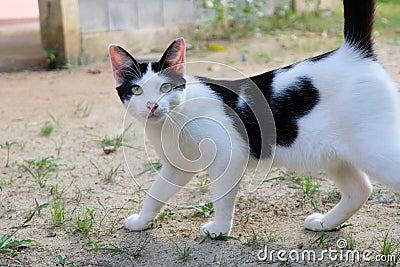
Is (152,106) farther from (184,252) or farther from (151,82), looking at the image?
(184,252)

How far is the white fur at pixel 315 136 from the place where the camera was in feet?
7.25

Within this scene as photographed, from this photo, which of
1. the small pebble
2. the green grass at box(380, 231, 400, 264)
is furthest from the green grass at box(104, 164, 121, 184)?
the green grass at box(380, 231, 400, 264)

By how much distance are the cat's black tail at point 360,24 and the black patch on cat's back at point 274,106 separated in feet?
0.81

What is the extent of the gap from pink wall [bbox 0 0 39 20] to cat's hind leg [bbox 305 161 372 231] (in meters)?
7.28

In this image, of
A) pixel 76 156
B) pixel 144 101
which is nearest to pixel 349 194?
pixel 144 101

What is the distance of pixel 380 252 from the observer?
238 centimetres

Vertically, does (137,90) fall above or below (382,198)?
above

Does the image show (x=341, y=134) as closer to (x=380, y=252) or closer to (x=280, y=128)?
(x=280, y=128)

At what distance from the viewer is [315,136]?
2309 mm

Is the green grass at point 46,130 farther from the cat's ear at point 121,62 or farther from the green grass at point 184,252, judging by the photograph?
the green grass at point 184,252

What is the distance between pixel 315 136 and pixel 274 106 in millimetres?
215

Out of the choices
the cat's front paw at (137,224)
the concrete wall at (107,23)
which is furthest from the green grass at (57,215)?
the concrete wall at (107,23)

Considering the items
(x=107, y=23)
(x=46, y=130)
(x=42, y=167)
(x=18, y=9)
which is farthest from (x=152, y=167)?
(x=18, y=9)

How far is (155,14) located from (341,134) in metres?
4.99
